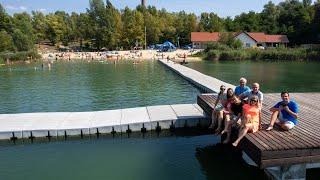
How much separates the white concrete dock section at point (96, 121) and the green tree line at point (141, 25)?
7453cm

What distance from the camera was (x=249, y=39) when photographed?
97.2 metres

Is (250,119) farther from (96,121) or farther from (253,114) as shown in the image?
(96,121)

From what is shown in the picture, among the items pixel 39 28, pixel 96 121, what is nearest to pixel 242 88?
pixel 96 121

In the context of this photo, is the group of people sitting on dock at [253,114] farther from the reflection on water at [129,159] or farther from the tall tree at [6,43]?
the tall tree at [6,43]

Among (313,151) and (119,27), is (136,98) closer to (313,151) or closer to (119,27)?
(313,151)

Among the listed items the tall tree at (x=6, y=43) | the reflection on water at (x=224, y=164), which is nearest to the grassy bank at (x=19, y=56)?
the tall tree at (x=6, y=43)

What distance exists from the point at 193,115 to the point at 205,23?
329 ft

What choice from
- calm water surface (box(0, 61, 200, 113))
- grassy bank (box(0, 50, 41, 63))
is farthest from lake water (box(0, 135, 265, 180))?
grassy bank (box(0, 50, 41, 63))

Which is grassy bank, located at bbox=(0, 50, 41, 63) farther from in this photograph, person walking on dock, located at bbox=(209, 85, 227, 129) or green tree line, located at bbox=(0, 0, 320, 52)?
person walking on dock, located at bbox=(209, 85, 227, 129)

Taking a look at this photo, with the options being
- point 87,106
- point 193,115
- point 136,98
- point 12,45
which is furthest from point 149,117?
point 12,45

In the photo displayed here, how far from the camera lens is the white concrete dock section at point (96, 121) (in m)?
15.6

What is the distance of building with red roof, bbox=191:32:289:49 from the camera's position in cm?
9631

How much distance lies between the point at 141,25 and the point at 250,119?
9449 centimetres

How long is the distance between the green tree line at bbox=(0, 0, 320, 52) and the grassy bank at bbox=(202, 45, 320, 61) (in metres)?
16.3
